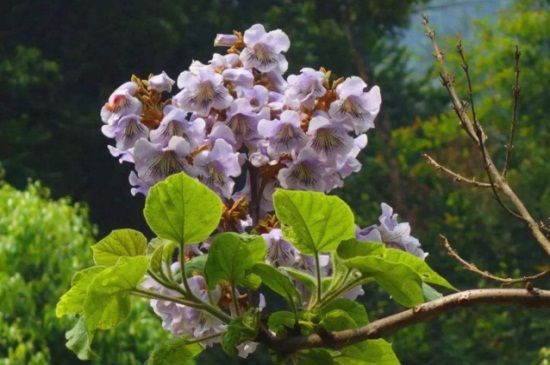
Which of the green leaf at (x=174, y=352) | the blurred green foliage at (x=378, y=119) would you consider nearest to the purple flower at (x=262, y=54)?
the green leaf at (x=174, y=352)

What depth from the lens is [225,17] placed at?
15508 mm

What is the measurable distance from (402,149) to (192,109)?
13.9 metres

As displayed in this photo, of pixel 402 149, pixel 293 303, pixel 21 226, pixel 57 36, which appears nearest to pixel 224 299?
pixel 293 303

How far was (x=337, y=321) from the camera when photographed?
0.77 meters

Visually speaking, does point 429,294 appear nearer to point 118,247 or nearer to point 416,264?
point 416,264

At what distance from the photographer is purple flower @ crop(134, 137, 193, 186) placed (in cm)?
97

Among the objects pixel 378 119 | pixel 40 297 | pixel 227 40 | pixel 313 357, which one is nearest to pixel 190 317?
pixel 313 357

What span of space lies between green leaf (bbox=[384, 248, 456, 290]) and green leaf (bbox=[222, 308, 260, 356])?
0.31 ft

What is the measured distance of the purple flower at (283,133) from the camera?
3.15 ft

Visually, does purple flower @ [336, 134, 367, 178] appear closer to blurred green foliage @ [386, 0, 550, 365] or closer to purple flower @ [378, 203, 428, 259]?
purple flower @ [378, 203, 428, 259]

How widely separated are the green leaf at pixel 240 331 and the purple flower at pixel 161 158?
0.23 m

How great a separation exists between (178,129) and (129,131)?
61 mm

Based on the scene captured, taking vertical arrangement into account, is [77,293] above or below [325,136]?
below

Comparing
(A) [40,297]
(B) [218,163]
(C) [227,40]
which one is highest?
(A) [40,297]
